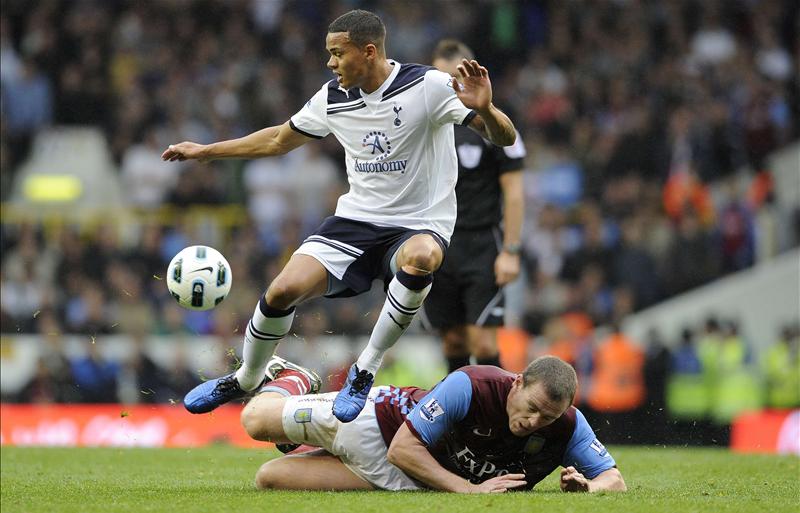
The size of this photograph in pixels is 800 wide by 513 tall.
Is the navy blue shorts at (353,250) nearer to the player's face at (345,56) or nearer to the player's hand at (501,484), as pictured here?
the player's face at (345,56)

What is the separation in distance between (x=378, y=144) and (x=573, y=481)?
2.33 meters

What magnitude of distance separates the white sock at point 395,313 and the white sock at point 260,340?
1.99ft

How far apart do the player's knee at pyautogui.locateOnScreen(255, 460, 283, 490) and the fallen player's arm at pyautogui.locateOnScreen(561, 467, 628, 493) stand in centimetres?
163

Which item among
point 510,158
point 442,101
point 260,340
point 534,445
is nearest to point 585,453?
point 534,445

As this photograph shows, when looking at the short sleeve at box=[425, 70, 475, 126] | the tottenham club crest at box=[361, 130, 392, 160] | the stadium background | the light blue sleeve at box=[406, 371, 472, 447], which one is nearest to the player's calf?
the light blue sleeve at box=[406, 371, 472, 447]

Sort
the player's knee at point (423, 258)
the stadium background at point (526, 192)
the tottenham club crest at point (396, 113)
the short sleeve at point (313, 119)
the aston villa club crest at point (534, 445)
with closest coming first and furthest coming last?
the aston villa club crest at point (534, 445)
the player's knee at point (423, 258)
the tottenham club crest at point (396, 113)
the short sleeve at point (313, 119)
the stadium background at point (526, 192)

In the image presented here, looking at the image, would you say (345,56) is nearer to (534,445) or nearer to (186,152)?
(186,152)

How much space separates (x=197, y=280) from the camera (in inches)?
307

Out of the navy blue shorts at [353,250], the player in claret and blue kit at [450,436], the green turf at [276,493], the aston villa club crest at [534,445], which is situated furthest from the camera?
the navy blue shorts at [353,250]

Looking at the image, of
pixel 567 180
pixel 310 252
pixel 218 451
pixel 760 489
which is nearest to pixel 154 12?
pixel 567 180

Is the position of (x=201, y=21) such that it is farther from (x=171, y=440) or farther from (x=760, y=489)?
(x=760, y=489)

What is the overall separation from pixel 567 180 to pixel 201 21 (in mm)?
6989

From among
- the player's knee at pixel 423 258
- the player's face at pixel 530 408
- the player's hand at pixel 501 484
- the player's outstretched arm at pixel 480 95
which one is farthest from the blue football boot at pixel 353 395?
the player's outstretched arm at pixel 480 95

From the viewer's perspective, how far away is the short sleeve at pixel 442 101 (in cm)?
765
